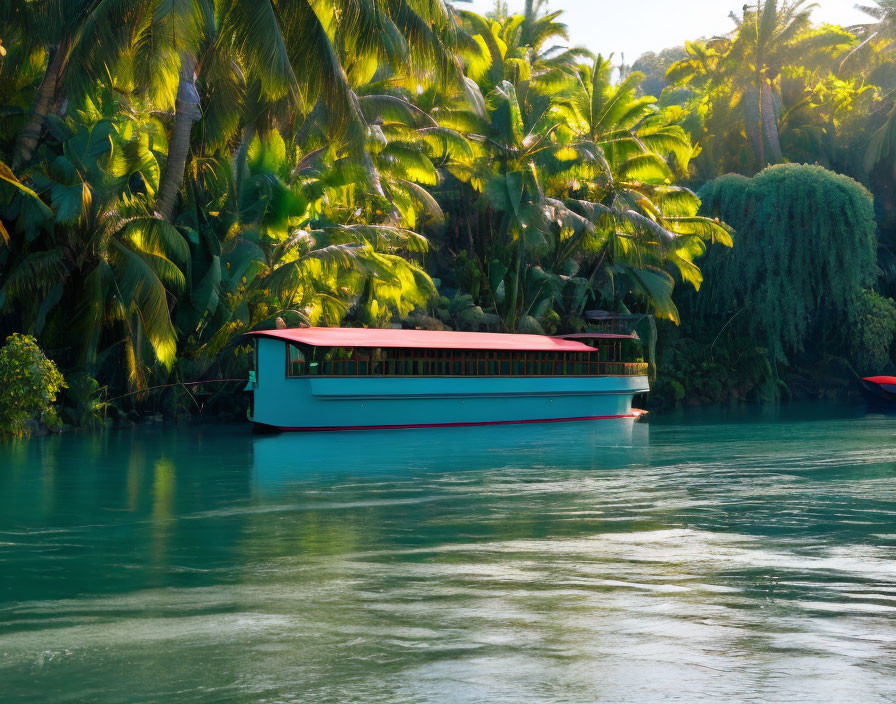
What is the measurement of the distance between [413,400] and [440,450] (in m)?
5.90

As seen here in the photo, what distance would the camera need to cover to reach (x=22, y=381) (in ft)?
71.4

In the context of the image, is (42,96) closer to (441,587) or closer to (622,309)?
(441,587)

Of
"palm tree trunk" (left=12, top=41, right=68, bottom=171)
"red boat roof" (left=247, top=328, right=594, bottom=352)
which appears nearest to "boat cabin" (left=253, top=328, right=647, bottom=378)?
"red boat roof" (left=247, top=328, right=594, bottom=352)

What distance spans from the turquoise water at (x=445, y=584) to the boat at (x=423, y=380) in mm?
7618

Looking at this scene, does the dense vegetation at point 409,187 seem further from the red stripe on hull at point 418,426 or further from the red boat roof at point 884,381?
the red stripe on hull at point 418,426

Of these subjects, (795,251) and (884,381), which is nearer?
(884,381)

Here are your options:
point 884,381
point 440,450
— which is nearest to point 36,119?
point 440,450

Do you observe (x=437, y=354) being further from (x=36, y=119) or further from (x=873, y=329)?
(x=873, y=329)

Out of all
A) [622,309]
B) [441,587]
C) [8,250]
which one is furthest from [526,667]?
[622,309]

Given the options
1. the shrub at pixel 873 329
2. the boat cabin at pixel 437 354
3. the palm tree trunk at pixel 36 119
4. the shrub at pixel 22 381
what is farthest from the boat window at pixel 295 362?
the shrub at pixel 873 329

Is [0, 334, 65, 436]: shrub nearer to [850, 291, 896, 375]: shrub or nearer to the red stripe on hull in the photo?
the red stripe on hull

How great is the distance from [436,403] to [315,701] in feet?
71.1

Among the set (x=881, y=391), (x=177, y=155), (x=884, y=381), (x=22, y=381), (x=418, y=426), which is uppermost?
(x=177, y=155)

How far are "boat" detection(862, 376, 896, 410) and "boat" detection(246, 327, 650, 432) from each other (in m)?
11.3
